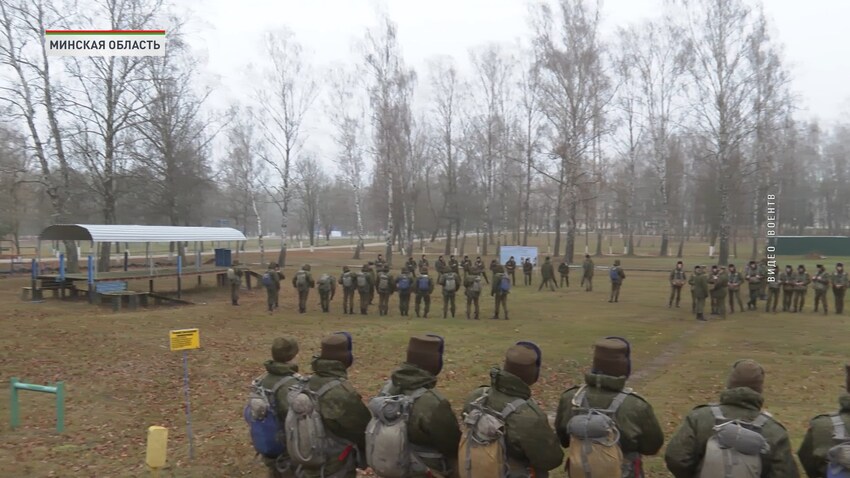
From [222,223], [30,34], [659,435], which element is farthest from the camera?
[222,223]

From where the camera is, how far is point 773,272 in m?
20.6

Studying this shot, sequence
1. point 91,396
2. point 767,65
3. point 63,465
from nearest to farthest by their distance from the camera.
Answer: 1. point 63,465
2. point 91,396
3. point 767,65

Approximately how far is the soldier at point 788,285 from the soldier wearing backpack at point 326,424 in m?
19.8

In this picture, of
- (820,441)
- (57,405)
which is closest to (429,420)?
(820,441)

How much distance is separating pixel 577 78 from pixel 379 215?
3351 cm

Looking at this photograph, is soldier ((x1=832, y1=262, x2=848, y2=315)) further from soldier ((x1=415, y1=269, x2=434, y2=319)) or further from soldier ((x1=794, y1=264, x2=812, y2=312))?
soldier ((x1=415, y1=269, x2=434, y2=319))

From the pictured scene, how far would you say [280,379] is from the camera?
5.03 meters

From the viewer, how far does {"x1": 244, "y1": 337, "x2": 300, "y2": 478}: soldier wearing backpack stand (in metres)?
4.88

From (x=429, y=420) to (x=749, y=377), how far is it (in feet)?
7.04

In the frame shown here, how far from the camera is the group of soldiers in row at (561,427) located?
142 inches

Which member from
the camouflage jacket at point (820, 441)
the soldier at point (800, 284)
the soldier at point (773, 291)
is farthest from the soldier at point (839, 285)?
the camouflage jacket at point (820, 441)

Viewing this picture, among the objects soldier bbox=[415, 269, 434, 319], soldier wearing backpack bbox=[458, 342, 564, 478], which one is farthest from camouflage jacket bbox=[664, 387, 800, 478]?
soldier bbox=[415, 269, 434, 319]

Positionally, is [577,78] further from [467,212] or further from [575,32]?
[467,212]

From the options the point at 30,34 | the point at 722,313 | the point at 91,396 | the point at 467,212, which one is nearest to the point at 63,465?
the point at 91,396
